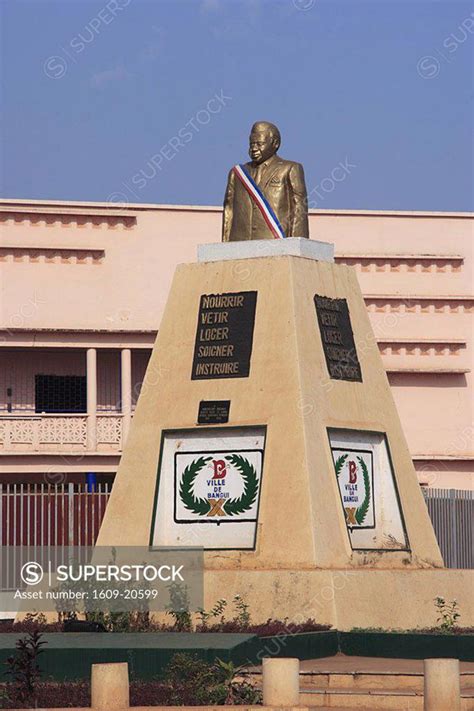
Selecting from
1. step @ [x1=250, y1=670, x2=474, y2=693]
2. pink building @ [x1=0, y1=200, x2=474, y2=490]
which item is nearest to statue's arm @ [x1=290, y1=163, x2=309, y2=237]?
step @ [x1=250, y1=670, x2=474, y2=693]

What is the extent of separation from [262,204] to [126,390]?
13.5m

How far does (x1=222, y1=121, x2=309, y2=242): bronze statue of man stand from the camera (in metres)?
20.2

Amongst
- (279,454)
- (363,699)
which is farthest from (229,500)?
(363,699)

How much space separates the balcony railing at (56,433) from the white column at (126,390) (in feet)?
0.51

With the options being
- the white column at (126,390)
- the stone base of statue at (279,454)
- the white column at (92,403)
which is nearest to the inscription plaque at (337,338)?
the stone base of statue at (279,454)

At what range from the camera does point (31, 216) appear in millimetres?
33375

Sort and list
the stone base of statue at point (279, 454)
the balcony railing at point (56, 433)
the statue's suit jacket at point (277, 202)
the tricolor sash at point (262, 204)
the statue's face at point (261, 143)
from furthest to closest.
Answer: the balcony railing at point (56, 433) → the statue's face at point (261, 143) → the statue's suit jacket at point (277, 202) → the tricolor sash at point (262, 204) → the stone base of statue at point (279, 454)

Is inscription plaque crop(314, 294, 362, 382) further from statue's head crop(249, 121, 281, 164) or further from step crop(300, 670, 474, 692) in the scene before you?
step crop(300, 670, 474, 692)

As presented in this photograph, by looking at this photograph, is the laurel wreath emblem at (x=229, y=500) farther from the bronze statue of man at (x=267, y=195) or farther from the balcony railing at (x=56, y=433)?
the balcony railing at (x=56, y=433)

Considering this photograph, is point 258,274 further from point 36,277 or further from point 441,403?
point 441,403

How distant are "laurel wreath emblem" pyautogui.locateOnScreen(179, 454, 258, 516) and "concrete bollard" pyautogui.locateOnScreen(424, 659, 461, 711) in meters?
5.42

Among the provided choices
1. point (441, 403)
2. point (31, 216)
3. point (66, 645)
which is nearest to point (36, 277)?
point (31, 216)

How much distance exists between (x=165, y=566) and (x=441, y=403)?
18.0 meters

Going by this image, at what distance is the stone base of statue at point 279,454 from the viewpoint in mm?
18438
